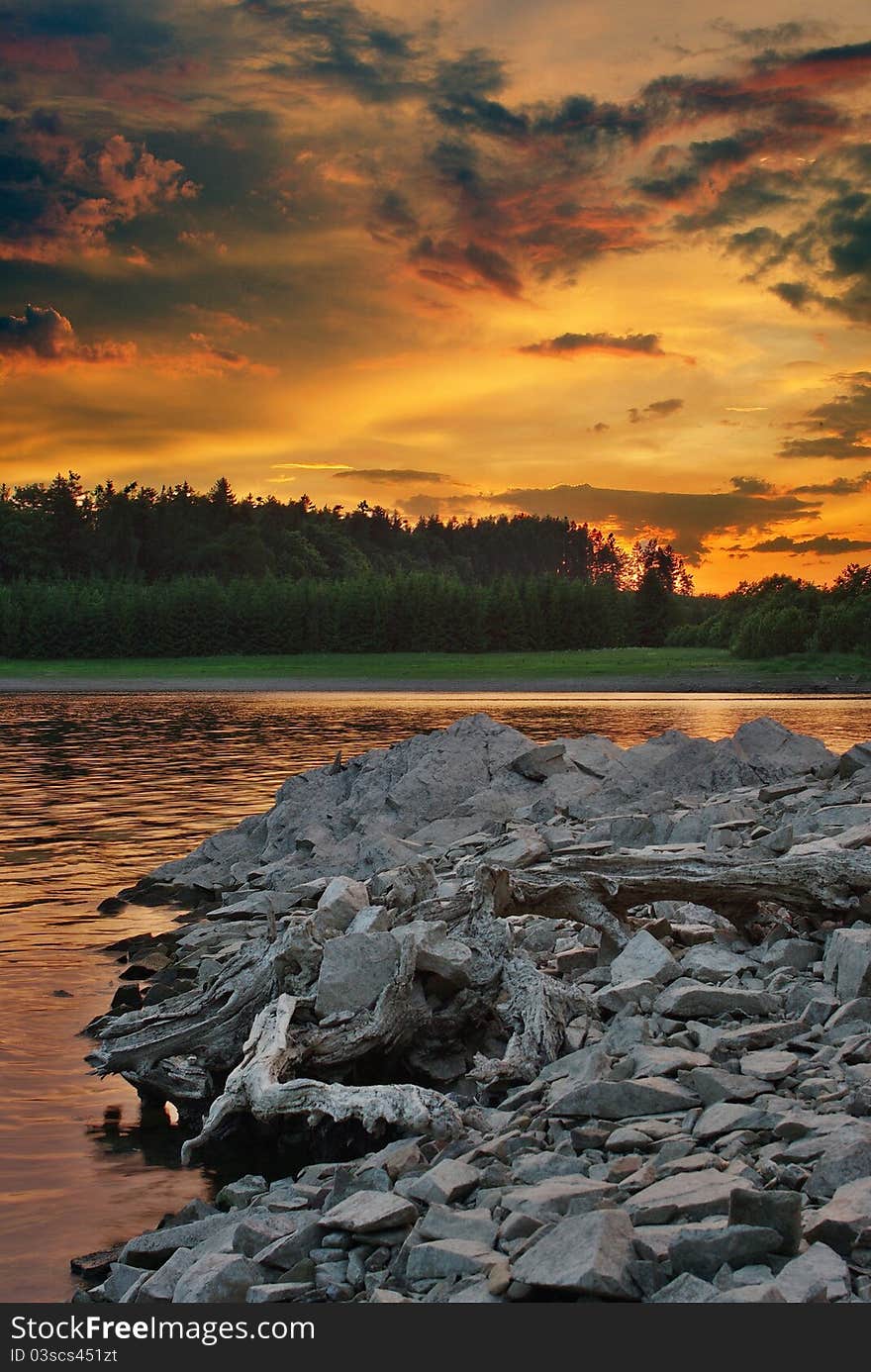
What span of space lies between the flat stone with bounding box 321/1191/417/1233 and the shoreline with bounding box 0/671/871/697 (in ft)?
215

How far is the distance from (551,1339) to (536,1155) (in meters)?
1.57

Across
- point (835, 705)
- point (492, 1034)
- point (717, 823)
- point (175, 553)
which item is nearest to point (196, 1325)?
point (492, 1034)

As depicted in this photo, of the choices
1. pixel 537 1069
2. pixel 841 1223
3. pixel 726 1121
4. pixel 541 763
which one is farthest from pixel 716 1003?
pixel 541 763

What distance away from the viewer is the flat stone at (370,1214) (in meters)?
5.64

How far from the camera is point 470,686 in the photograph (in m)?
77.2

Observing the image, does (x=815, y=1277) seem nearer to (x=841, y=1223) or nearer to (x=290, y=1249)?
(x=841, y=1223)

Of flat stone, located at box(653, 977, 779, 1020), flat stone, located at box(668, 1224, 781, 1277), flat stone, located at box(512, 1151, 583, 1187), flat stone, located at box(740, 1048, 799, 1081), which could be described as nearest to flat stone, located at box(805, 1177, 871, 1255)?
flat stone, located at box(668, 1224, 781, 1277)

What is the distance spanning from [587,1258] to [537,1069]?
118 inches

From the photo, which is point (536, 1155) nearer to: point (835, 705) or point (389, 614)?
point (835, 705)

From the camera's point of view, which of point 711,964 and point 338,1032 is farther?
point 711,964

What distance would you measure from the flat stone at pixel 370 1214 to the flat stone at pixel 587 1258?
0.85 m

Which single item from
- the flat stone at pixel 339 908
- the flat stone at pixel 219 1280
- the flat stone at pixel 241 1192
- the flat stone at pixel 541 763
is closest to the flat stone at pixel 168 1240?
the flat stone at pixel 241 1192

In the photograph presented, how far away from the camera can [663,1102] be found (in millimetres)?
6504

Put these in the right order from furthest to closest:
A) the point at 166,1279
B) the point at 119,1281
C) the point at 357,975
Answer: the point at 357,975
the point at 119,1281
the point at 166,1279
